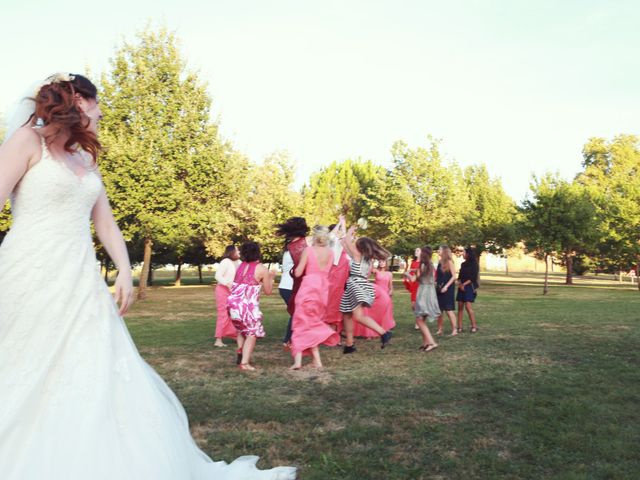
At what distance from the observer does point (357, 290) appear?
11555 mm

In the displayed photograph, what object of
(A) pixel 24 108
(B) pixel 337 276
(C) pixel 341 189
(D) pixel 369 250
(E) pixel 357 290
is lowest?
(E) pixel 357 290

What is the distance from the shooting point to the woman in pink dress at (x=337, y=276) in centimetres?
1249

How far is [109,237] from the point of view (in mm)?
3461

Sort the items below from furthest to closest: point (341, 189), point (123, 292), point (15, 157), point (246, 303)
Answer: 1. point (341, 189)
2. point (246, 303)
3. point (123, 292)
4. point (15, 157)

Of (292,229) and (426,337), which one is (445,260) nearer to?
(426,337)

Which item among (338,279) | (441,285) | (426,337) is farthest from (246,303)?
(441,285)

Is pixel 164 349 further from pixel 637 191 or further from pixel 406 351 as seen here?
pixel 637 191

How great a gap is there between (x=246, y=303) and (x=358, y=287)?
269cm

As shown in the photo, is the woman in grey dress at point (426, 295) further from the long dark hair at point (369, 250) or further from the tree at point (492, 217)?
the tree at point (492, 217)

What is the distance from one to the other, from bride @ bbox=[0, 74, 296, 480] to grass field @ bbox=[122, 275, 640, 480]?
1.96 metres

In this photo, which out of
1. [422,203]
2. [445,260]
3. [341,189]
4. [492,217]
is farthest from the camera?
[341,189]

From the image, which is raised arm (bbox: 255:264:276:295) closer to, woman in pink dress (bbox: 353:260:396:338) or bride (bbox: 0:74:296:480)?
woman in pink dress (bbox: 353:260:396:338)

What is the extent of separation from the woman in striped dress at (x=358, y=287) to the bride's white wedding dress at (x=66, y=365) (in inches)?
332

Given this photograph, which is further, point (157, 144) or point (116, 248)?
point (157, 144)
